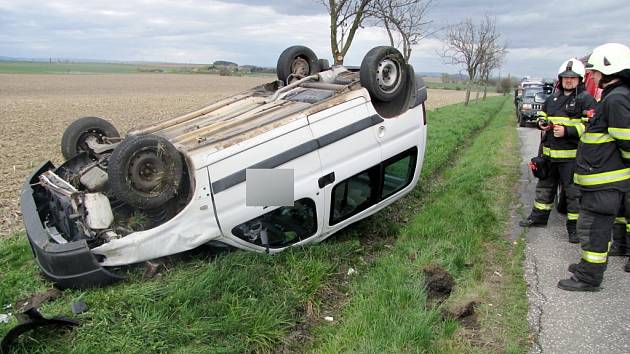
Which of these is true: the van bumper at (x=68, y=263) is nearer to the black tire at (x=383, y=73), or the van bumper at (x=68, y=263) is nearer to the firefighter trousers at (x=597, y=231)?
the black tire at (x=383, y=73)

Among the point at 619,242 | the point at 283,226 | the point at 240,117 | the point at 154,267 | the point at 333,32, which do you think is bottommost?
the point at 619,242

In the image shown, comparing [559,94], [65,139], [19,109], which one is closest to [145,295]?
[65,139]

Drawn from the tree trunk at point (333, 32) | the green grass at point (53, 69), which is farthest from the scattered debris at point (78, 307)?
the green grass at point (53, 69)

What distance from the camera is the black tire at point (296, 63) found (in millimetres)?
6223

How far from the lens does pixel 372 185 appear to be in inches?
197

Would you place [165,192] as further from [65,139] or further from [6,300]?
[65,139]

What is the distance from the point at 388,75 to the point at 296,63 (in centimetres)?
161

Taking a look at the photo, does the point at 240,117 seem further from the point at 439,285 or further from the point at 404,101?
the point at 439,285

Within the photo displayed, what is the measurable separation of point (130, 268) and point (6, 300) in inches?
37.3

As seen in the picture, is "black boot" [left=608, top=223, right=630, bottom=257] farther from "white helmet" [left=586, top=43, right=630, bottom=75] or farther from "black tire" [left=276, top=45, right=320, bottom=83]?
"black tire" [left=276, top=45, right=320, bottom=83]

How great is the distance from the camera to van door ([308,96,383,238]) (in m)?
4.55

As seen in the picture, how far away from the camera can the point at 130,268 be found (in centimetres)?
392

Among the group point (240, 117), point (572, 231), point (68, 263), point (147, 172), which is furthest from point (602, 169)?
point (68, 263)

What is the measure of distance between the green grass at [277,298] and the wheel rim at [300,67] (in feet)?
7.40
